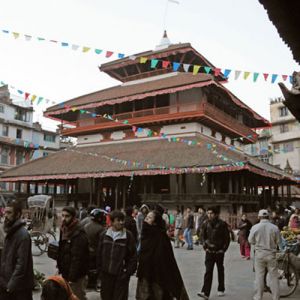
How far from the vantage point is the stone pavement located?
877 cm

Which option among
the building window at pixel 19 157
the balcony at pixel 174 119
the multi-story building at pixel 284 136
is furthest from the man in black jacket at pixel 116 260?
the multi-story building at pixel 284 136

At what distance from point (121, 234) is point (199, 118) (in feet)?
78.2

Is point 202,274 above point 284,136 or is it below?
below

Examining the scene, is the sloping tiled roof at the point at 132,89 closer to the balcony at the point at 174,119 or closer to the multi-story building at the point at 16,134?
the balcony at the point at 174,119

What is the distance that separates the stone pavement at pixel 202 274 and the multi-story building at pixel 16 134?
3976 cm

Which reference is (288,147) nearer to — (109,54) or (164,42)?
(164,42)

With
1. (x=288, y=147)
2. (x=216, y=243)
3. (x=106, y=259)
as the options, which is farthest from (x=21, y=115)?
(x=106, y=259)

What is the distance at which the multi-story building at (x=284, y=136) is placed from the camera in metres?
60.7

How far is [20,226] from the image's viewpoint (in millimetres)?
5227

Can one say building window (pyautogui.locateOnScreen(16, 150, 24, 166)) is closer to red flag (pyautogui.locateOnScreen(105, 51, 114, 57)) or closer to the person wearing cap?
red flag (pyautogui.locateOnScreen(105, 51, 114, 57))

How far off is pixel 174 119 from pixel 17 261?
25.8m

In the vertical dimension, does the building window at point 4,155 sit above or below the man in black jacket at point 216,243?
above

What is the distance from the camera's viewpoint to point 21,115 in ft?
188

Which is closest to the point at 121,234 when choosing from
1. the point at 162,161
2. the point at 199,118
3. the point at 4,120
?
the point at 162,161
